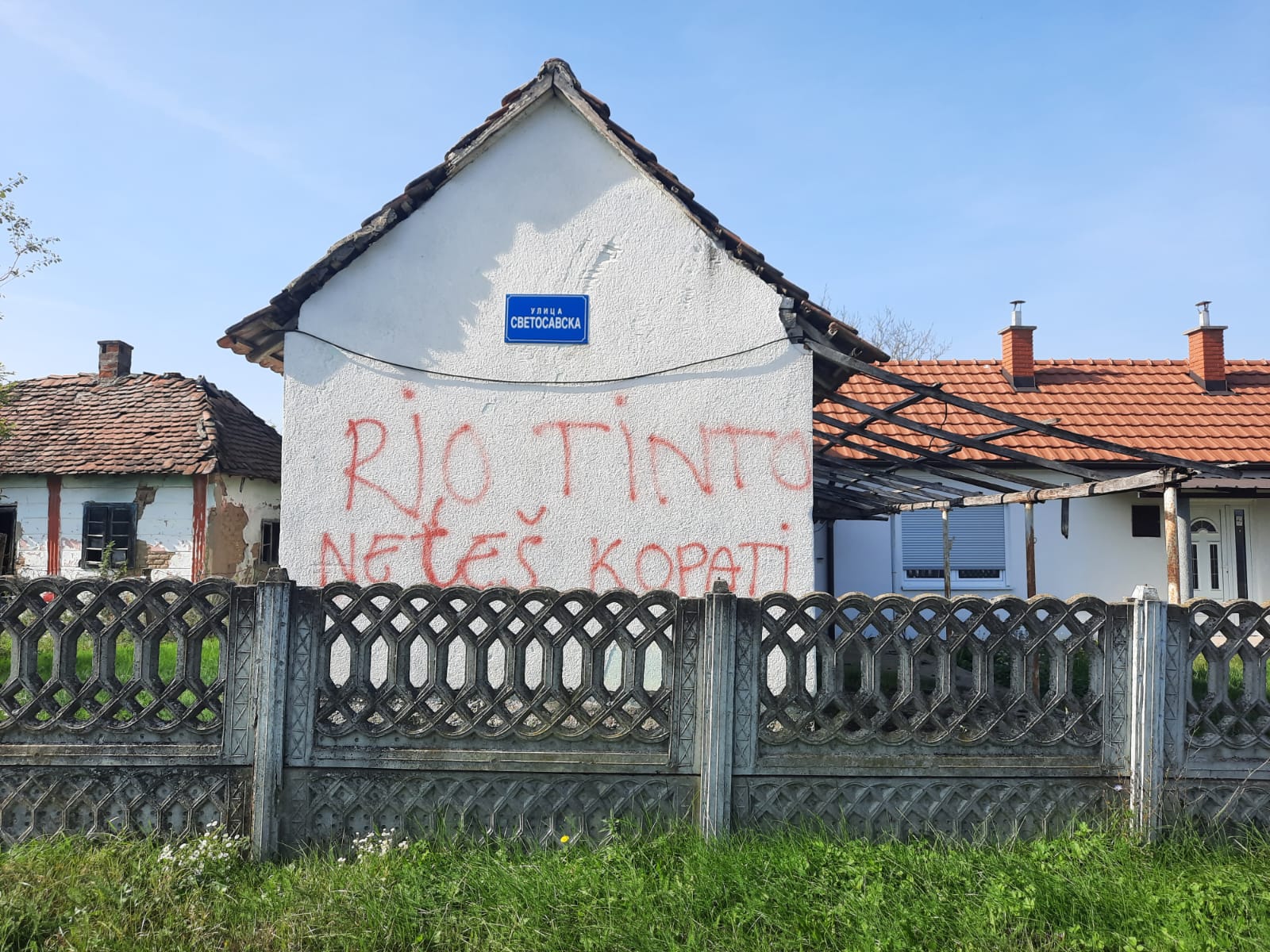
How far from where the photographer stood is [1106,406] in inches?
563

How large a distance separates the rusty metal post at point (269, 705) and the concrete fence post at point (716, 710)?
2.12 m

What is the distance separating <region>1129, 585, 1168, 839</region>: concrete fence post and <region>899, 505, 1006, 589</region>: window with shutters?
9.04m

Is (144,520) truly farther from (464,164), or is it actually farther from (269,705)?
(269,705)

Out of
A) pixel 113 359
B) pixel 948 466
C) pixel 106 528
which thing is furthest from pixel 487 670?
pixel 113 359

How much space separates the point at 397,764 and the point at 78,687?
166 cm

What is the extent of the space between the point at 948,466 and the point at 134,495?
15.5m

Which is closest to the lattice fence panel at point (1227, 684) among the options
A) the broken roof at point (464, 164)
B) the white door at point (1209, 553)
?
the broken roof at point (464, 164)

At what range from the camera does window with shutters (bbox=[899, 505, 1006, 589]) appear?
13148 mm

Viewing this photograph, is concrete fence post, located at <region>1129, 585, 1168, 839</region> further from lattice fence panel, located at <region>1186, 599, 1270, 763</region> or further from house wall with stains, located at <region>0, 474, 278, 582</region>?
house wall with stains, located at <region>0, 474, 278, 582</region>

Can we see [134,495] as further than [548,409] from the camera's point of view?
Yes


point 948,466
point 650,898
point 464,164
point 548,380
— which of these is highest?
point 464,164

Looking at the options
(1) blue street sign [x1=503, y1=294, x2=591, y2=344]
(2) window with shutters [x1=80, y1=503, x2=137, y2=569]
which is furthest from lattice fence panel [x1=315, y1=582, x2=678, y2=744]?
(2) window with shutters [x1=80, y1=503, x2=137, y2=569]

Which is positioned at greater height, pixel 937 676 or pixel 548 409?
pixel 548 409

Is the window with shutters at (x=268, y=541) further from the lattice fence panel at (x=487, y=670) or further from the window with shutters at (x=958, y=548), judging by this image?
the lattice fence panel at (x=487, y=670)
